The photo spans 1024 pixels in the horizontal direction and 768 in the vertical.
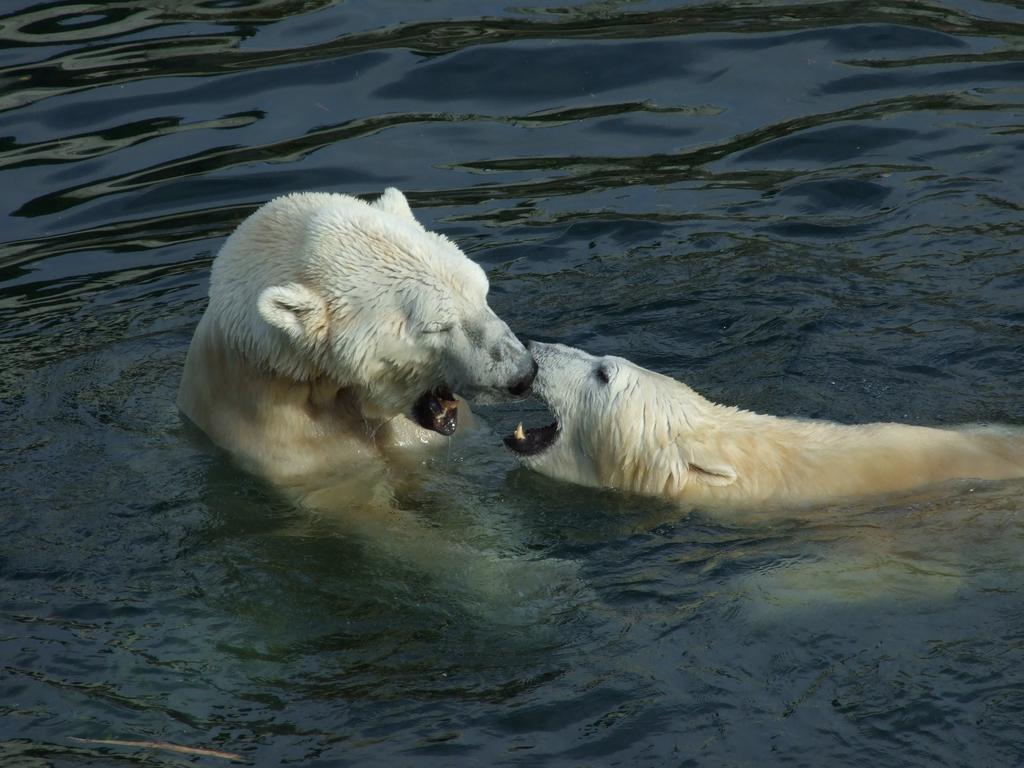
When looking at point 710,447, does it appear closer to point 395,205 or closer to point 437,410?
point 437,410

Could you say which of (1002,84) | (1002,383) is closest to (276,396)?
(1002,383)

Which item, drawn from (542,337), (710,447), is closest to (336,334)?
(710,447)

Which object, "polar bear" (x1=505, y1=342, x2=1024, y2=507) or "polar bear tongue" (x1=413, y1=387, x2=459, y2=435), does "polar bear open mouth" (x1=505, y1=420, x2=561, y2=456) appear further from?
"polar bear tongue" (x1=413, y1=387, x2=459, y2=435)

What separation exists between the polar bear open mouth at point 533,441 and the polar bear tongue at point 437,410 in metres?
0.41

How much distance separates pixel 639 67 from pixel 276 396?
21.5 ft

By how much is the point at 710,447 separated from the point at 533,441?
34.7 inches

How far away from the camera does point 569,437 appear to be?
6.96m

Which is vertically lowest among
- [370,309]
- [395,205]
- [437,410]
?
[437,410]

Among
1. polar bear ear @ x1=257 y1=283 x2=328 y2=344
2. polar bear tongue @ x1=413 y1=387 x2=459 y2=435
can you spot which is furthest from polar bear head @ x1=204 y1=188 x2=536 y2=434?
polar bear tongue @ x1=413 y1=387 x2=459 y2=435

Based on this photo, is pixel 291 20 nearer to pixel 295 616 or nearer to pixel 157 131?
pixel 157 131

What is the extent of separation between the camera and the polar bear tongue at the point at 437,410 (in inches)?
257

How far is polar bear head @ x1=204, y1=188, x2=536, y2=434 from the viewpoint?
19.9ft

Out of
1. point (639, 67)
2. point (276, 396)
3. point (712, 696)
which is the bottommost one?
point (712, 696)

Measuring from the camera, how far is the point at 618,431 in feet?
22.4
